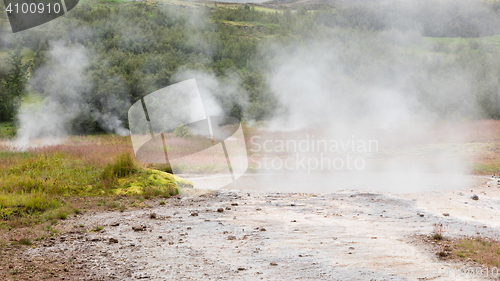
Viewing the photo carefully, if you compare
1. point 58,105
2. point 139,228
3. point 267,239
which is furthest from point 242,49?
point 267,239

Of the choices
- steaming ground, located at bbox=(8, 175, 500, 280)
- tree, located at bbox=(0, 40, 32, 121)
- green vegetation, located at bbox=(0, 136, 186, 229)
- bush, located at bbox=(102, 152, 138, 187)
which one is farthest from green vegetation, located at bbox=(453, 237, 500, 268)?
tree, located at bbox=(0, 40, 32, 121)

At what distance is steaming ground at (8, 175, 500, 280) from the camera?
4.81 metres

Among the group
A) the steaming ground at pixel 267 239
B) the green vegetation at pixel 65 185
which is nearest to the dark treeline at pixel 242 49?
the green vegetation at pixel 65 185

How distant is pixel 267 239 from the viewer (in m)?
6.27

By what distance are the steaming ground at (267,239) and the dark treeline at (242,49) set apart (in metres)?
27.9

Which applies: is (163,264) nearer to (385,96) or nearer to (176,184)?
(176,184)

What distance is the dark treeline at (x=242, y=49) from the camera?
37447 millimetres

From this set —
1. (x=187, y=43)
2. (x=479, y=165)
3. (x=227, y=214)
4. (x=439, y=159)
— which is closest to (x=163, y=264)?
(x=227, y=214)

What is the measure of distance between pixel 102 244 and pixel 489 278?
18.3ft

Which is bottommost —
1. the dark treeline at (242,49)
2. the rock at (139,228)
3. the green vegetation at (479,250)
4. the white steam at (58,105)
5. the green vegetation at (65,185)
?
the green vegetation at (479,250)

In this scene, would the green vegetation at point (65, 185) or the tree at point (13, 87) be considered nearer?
the green vegetation at point (65, 185)

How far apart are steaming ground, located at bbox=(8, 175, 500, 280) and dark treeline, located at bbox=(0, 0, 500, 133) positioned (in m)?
27.9

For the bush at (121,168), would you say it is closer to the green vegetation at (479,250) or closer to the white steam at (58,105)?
the green vegetation at (479,250)

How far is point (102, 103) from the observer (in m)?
34.4
